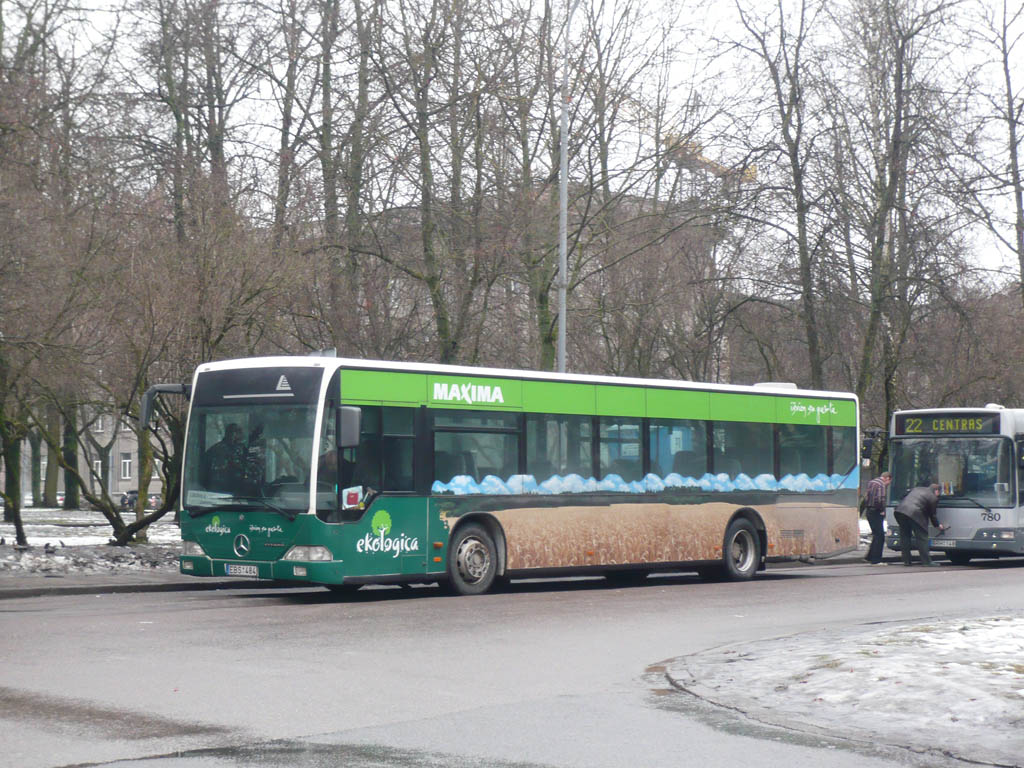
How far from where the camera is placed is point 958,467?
26750 mm

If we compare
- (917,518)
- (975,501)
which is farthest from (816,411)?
A: (975,501)

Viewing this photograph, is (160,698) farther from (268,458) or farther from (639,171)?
(639,171)

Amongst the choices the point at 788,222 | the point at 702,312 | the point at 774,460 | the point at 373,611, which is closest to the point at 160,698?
the point at 373,611

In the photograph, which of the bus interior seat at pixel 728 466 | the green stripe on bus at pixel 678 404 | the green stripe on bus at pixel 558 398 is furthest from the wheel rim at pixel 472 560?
the bus interior seat at pixel 728 466

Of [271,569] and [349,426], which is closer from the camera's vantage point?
[349,426]

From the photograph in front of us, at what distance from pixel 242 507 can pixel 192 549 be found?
3.21ft

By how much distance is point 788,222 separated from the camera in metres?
30.2

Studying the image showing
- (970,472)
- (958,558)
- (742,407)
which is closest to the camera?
(742,407)

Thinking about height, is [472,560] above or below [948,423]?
below

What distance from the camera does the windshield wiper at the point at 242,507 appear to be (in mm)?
16328

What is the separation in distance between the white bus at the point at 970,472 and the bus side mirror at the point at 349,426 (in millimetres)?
14214

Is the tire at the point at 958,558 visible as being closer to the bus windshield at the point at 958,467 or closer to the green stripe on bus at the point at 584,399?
the bus windshield at the point at 958,467

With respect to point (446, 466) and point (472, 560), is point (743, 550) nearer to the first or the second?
point (472, 560)

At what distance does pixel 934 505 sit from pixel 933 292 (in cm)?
614
